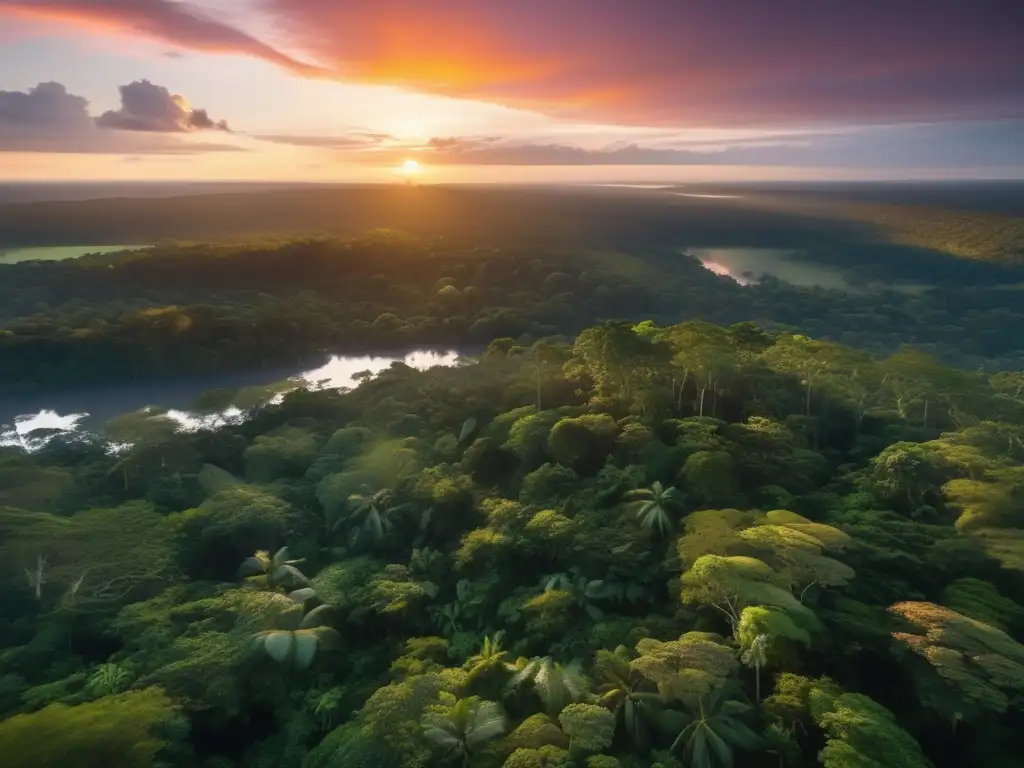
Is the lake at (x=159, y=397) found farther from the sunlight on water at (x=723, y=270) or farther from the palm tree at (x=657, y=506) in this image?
the sunlight on water at (x=723, y=270)

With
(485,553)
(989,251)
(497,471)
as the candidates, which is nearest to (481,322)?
(497,471)

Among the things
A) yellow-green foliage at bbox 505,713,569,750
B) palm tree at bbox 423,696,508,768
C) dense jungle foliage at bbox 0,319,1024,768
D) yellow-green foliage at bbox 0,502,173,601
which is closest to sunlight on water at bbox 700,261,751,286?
dense jungle foliage at bbox 0,319,1024,768

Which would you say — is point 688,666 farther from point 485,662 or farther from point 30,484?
point 30,484

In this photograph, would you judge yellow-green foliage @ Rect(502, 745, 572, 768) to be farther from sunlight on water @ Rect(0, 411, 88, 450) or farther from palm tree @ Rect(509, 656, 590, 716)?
sunlight on water @ Rect(0, 411, 88, 450)

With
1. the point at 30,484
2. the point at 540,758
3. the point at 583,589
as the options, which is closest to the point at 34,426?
the point at 30,484

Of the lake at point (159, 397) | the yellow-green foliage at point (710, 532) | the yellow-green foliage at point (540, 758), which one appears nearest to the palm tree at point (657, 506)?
the yellow-green foliage at point (710, 532)

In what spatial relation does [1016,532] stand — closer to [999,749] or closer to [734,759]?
[999,749]
